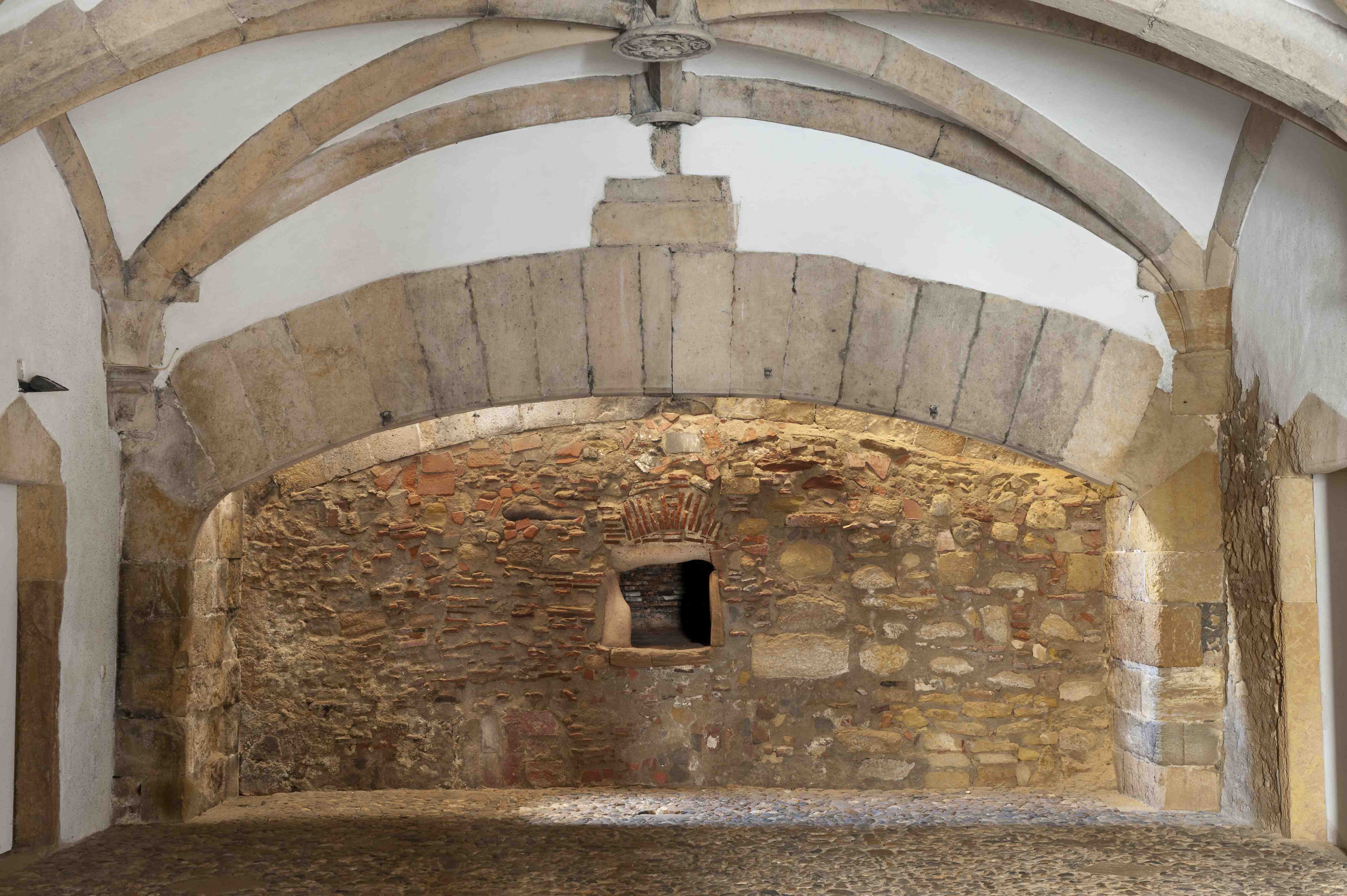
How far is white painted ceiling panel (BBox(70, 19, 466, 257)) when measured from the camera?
3.88 metres

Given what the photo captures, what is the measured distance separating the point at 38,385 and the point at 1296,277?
417 centimetres

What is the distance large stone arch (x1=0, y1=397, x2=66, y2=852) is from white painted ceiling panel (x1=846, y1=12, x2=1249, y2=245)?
3093mm

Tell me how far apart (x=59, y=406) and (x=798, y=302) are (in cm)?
277

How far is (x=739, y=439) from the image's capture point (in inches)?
239

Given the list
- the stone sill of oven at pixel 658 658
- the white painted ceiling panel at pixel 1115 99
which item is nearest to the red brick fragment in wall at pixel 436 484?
the stone sill of oven at pixel 658 658

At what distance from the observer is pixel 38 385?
3975 mm

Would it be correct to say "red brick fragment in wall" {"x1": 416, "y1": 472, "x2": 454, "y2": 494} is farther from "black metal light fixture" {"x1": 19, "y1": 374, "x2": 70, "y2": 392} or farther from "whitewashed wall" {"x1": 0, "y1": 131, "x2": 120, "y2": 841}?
"black metal light fixture" {"x1": 19, "y1": 374, "x2": 70, "y2": 392}

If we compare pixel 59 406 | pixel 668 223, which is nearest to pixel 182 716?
pixel 59 406

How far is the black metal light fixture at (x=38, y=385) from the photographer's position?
13.0 ft

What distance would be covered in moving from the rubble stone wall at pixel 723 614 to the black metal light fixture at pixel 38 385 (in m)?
2.05

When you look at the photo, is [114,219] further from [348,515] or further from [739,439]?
[739,439]

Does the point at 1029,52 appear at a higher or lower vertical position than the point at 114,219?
higher

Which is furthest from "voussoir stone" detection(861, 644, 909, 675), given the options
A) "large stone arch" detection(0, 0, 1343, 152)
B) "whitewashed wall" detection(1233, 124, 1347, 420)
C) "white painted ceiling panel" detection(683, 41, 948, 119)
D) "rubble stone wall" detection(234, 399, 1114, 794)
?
"large stone arch" detection(0, 0, 1343, 152)

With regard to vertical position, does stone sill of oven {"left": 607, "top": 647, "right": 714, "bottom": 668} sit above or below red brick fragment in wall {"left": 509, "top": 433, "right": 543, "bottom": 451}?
below
